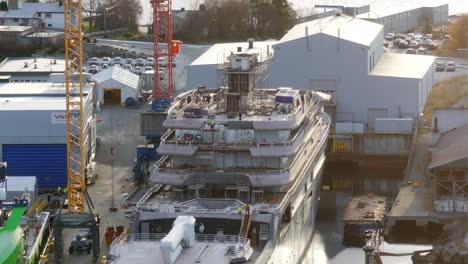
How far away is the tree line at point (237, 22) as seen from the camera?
4672 centimetres

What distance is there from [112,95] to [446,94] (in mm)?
8805

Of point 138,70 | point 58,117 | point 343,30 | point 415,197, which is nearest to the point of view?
point 415,197

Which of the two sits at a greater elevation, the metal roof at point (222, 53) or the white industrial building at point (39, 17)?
the white industrial building at point (39, 17)

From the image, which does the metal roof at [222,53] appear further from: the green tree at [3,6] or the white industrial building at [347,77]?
the green tree at [3,6]

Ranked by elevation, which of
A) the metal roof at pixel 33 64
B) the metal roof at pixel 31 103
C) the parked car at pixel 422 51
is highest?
the parked car at pixel 422 51

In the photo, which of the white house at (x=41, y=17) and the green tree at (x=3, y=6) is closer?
the white house at (x=41, y=17)

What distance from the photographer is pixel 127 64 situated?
1625 inches

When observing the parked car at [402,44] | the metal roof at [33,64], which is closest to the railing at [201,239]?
the metal roof at [33,64]

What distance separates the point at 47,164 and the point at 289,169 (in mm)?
6320

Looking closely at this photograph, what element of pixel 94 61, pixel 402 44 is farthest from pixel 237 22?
pixel 94 61

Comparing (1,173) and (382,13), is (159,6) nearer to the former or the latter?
(1,173)

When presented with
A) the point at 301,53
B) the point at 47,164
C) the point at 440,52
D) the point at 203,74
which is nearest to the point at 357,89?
the point at 301,53

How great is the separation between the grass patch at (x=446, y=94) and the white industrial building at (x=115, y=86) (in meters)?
Answer: 7.70

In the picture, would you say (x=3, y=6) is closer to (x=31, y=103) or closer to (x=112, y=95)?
(x=112, y=95)
